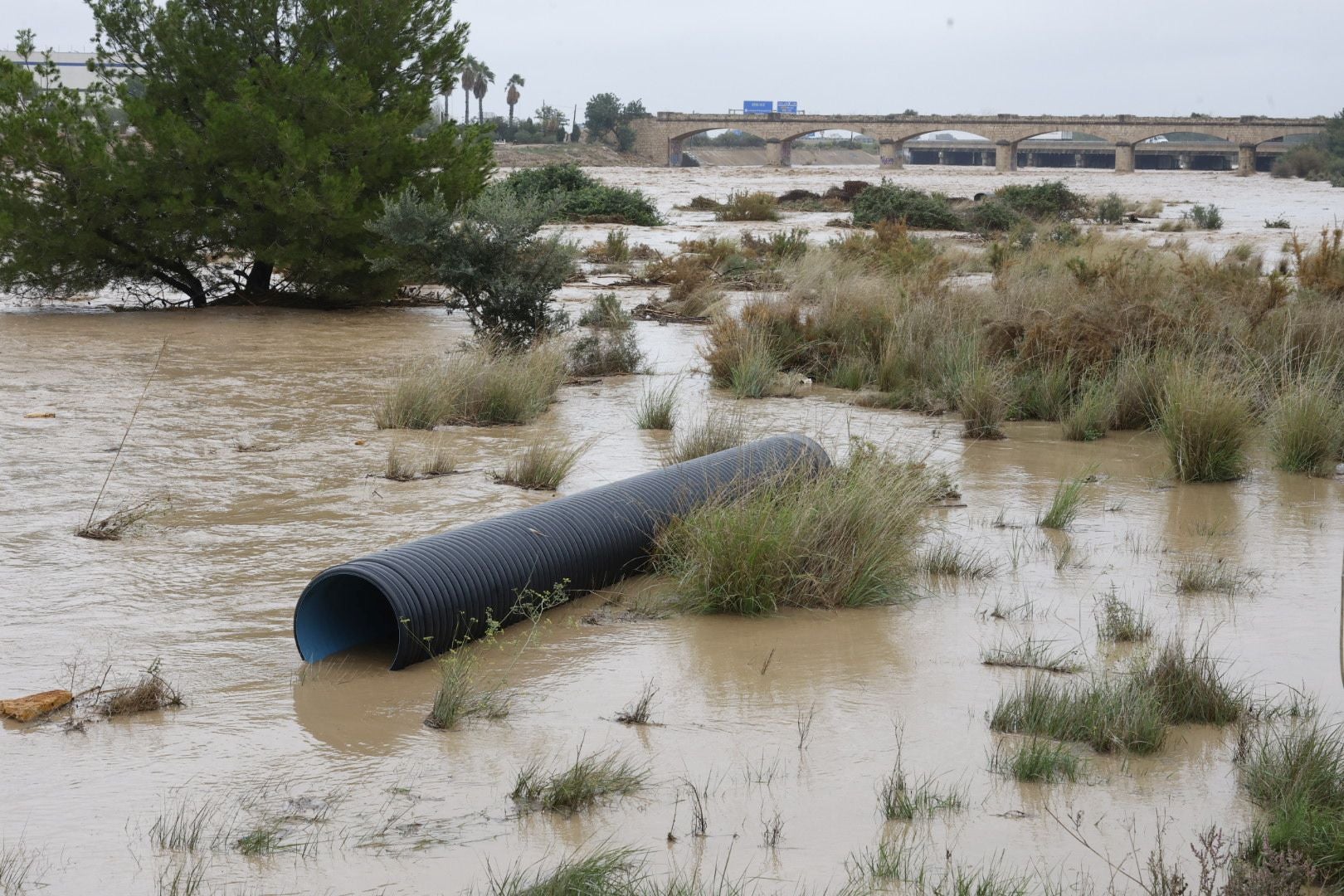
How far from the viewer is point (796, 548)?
20.0 feet

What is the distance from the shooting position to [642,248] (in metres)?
26.3

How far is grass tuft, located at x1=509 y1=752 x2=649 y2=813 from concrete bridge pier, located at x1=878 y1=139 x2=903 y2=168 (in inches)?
3914

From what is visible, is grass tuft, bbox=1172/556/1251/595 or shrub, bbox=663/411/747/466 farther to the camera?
shrub, bbox=663/411/747/466

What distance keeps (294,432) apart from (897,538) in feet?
18.3

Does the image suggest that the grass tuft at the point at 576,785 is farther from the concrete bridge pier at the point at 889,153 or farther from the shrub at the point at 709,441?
the concrete bridge pier at the point at 889,153

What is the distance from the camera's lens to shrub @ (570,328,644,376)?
45.5 ft

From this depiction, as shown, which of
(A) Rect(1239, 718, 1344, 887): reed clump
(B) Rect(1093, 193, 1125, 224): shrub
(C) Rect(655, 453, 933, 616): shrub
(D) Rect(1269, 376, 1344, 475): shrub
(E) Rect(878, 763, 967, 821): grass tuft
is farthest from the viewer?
(B) Rect(1093, 193, 1125, 224): shrub

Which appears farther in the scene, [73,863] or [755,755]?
[755,755]

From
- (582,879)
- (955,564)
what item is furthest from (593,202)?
(582,879)

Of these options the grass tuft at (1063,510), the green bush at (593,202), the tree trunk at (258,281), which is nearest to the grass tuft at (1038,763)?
the grass tuft at (1063,510)

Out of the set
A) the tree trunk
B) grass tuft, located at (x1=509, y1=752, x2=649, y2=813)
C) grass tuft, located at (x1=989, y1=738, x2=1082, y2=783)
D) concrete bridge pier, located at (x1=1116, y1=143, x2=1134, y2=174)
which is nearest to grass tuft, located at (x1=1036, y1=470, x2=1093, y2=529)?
grass tuft, located at (x1=989, y1=738, x2=1082, y2=783)

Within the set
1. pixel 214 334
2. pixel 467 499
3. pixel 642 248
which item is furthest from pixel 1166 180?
pixel 467 499

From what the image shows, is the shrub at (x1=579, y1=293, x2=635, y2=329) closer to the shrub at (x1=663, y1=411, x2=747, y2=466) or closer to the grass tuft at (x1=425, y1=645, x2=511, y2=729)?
the shrub at (x1=663, y1=411, x2=747, y2=466)

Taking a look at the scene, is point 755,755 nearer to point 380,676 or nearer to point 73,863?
point 380,676
